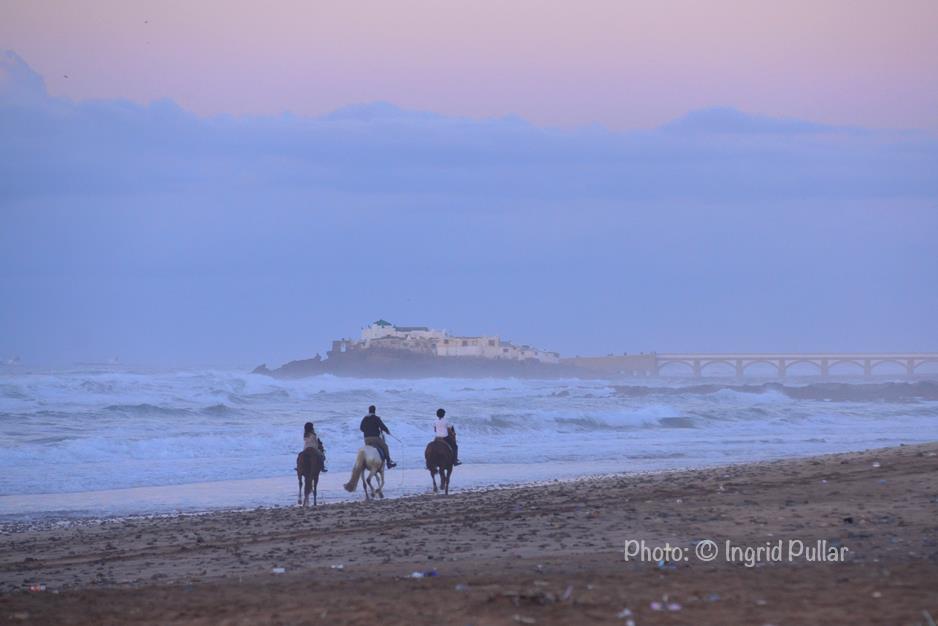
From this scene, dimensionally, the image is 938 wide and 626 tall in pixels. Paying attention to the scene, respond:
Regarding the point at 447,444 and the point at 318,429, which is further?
the point at 318,429

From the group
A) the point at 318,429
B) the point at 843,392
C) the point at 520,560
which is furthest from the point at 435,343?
the point at 520,560

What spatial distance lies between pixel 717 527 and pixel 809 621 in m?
4.82

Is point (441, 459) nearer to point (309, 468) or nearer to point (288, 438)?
point (309, 468)

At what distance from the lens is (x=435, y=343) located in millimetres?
115688

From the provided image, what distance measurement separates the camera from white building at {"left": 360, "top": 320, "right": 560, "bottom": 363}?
4493 inches

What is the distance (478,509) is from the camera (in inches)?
625

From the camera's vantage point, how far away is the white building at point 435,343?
4493 inches

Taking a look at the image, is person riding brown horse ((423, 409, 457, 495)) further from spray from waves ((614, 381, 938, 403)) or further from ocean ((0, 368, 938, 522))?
spray from waves ((614, 381, 938, 403))

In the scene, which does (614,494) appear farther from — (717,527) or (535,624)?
(535,624)

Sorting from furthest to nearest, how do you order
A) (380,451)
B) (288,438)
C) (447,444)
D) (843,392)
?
(843,392) < (288,438) < (447,444) < (380,451)

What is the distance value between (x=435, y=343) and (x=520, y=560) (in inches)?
4153

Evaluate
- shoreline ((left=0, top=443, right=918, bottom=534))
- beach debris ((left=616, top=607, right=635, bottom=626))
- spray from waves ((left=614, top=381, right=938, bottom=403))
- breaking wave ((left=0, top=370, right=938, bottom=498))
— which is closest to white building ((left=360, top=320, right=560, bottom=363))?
spray from waves ((left=614, top=381, right=938, bottom=403))

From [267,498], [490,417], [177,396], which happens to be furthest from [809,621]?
[177,396]

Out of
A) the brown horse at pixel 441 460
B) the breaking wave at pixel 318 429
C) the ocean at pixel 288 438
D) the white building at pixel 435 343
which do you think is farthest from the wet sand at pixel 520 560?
the white building at pixel 435 343
